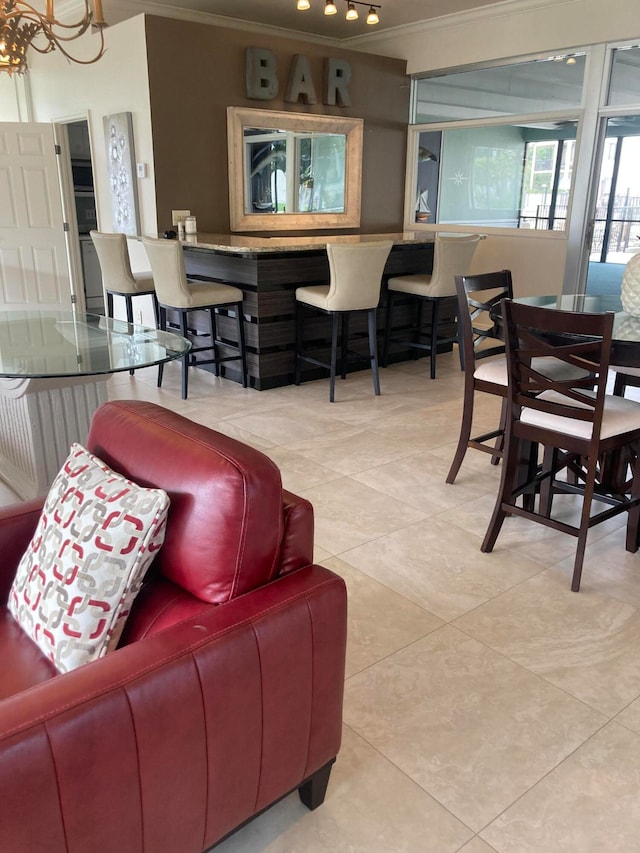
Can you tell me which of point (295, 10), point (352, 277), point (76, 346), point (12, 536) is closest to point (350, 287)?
point (352, 277)

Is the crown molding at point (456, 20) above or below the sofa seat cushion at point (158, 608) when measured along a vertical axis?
above

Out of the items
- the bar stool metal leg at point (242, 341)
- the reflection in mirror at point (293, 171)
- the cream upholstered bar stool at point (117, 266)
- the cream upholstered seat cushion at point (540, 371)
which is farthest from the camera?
the reflection in mirror at point (293, 171)

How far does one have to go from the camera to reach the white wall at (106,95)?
18.1 ft

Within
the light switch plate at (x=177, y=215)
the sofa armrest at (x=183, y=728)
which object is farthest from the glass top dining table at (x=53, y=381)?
the light switch plate at (x=177, y=215)

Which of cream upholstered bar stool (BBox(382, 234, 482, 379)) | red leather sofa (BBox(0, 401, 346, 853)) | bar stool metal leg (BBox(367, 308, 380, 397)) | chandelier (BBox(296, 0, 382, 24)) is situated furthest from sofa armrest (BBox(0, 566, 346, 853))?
chandelier (BBox(296, 0, 382, 24))

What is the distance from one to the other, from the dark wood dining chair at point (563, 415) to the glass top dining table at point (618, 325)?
81mm

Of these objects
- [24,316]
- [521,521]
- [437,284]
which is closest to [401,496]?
[521,521]

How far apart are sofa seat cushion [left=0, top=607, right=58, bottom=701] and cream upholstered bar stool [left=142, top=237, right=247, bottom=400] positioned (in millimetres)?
3131

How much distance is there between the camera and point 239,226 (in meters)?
6.32

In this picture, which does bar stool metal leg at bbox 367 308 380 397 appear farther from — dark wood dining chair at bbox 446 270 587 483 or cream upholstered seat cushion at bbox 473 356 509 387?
cream upholstered seat cushion at bbox 473 356 509 387

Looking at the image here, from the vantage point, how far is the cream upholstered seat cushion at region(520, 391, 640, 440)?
2389 millimetres

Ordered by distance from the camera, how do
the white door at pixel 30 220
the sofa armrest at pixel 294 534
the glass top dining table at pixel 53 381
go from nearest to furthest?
the sofa armrest at pixel 294 534 → the glass top dining table at pixel 53 381 → the white door at pixel 30 220

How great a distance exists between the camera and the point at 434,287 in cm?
497

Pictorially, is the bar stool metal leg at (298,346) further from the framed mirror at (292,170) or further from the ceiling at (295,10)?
the ceiling at (295,10)
